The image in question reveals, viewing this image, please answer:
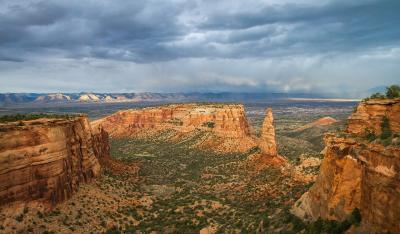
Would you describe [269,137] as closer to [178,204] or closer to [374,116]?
[178,204]

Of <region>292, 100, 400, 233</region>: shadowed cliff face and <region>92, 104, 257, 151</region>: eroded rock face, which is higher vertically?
<region>292, 100, 400, 233</region>: shadowed cliff face

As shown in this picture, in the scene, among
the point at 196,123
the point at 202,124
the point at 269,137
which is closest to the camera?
the point at 269,137

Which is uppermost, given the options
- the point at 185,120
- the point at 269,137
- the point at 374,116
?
the point at 374,116

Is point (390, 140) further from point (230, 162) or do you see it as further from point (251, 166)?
point (230, 162)

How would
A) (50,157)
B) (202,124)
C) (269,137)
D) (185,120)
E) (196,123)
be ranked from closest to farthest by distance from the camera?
(50,157) → (269,137) → (202,124) → (196,123) → (185,120)

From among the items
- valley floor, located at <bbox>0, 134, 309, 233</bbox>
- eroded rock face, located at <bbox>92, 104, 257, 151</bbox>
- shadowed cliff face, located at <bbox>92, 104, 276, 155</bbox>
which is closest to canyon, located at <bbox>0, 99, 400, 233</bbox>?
valley floor, located at <bbox>0, 134, 309, 233</bbox>

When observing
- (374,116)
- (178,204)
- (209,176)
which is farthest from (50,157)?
(209,176)

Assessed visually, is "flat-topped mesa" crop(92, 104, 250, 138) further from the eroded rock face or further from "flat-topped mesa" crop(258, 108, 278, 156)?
"flat-topped mesa" crop(258, 108, 278, 156)
